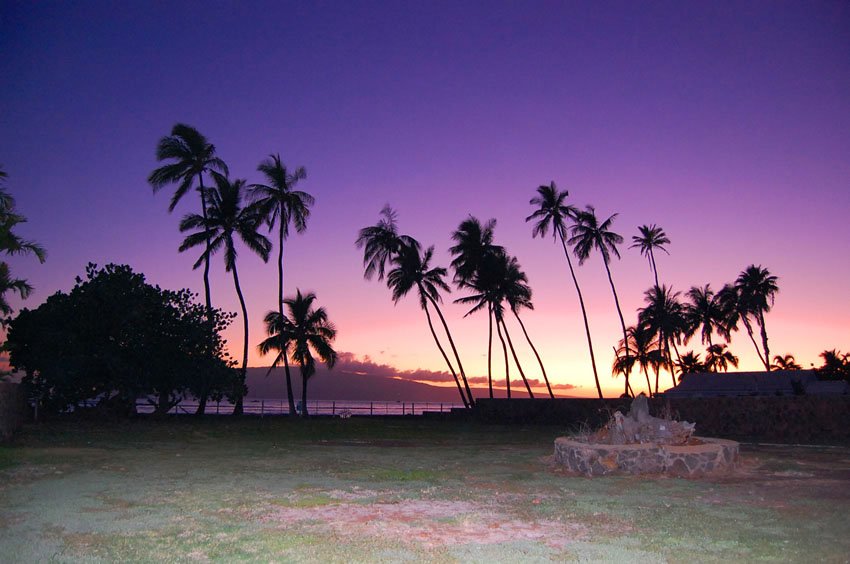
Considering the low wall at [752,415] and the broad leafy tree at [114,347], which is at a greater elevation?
the broad leafy tree at [114,347]

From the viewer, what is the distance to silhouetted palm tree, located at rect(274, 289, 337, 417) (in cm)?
4409

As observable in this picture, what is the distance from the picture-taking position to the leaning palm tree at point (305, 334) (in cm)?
4397

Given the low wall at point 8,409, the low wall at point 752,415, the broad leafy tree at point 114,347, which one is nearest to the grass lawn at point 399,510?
the low wall at point 8,409

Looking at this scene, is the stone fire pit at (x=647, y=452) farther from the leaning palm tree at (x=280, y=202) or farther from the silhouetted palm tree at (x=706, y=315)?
the silhouetted palm tree at (x=706, y=315)

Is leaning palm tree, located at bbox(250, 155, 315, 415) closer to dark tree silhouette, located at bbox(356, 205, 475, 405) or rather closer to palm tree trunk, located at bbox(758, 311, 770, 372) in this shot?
dark tree silhouette, located at bbox(356, 205, 475, 405)

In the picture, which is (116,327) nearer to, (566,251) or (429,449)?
(429,449)

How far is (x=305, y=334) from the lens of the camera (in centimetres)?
4478

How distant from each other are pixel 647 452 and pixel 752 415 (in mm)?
17819

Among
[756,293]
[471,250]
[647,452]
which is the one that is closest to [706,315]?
[756,293]

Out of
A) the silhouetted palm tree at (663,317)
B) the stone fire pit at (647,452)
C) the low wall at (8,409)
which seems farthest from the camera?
the silhouetted palm tree at (663,317)

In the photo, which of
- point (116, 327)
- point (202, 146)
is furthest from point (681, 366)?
point (116, 327)

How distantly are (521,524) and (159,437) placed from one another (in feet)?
52.5

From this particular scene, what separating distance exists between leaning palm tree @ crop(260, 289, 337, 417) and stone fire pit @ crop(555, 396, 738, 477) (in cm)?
3357

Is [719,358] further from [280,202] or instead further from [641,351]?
[280,202]
